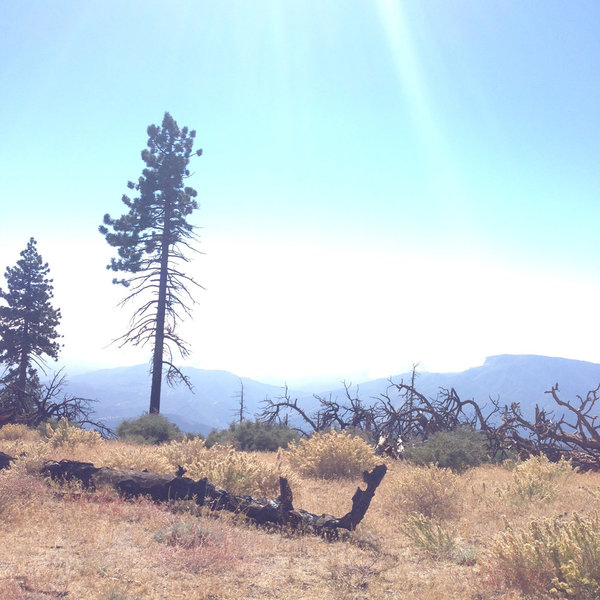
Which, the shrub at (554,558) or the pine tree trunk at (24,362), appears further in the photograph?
the pine tree trunk at (24,362)

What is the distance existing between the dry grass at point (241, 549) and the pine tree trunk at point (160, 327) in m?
11.7

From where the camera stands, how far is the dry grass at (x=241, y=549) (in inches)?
191

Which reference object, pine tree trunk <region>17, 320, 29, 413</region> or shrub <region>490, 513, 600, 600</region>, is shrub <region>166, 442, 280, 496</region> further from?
pine tree trunk <region>17, 320, 29, 413</region>

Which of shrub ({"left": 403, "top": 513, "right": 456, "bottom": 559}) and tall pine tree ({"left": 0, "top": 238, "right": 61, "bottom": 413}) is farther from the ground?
tall pine tree ({"left": 0, "top": 238, "right": 61, "bottom": 413})

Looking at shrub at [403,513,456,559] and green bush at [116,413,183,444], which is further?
green bush at [116,413,183,444]

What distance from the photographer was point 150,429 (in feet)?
61.9

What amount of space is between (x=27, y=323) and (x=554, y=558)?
2905cm

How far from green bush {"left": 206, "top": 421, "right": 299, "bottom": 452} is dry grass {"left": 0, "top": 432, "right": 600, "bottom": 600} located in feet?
27.6

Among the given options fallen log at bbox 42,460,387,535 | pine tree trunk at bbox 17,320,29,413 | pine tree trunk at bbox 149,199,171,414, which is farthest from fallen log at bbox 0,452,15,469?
pine tree trunk at bbox 17,320,29,413

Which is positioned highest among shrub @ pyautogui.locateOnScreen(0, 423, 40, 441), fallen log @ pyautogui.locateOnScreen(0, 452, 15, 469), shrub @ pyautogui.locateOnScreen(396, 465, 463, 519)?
fallen log @ pyautogui.locateOnScreen(0, 452, 15, 469)

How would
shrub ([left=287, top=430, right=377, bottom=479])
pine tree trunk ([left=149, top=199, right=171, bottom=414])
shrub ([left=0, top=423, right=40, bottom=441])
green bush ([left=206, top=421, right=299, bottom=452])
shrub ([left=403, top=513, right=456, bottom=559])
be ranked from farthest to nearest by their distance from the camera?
1. pine tree trunk ([left=149, top=199, right=171, bottom=414])
2. green bush ([left=206, top=421, right=299, bottom=452])
3. shrub ([left=0, top=423, right=40, bottom=441])
4. shrub ([left=287, top=430, right=377, bottom=479])
5. shrub ([left=403, top=513, right=456, bottom=559])

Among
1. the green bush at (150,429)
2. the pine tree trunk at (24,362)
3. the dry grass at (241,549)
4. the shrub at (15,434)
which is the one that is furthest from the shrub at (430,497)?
A: the pine tree trunk at (24,362)

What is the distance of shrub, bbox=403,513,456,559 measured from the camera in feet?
20.5

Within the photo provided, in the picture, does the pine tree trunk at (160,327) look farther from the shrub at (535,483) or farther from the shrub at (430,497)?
the shrub at (535,483)
